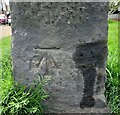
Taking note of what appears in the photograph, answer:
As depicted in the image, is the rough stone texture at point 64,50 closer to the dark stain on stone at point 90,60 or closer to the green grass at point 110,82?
the dark stain on stone at point 90,60

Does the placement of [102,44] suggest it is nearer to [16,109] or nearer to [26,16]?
[26,16]

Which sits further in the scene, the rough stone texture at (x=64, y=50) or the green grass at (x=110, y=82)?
the green grass at (x=110, y=82)

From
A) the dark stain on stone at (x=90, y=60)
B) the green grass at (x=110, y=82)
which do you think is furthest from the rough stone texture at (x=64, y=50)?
the green grass at (x=110, y=82)

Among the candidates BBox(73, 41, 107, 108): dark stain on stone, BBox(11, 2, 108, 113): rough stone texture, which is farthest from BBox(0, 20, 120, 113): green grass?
BBox(73, 41, 107, 108): dark stain on stone

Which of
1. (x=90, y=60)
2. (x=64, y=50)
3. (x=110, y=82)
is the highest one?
(x=64, y=50)

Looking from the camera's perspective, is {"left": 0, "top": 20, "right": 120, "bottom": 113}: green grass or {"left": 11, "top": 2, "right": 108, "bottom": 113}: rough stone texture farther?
{"left": 0, "top": 20, "right": 120, "bottom": 113}: green grass

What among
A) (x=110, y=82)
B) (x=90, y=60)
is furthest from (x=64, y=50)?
(x=110, y=82)

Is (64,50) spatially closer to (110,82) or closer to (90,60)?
(90,60)

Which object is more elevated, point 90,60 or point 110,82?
point 90,60

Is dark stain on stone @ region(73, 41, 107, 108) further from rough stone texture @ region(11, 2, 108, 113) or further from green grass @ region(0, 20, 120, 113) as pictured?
green grass @ region(0, 20, 120, 113)

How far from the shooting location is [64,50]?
3334 millimetres

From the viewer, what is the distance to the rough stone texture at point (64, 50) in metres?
3.25

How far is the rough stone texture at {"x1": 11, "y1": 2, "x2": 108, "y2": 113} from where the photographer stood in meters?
3.25

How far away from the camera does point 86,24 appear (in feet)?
10.7
